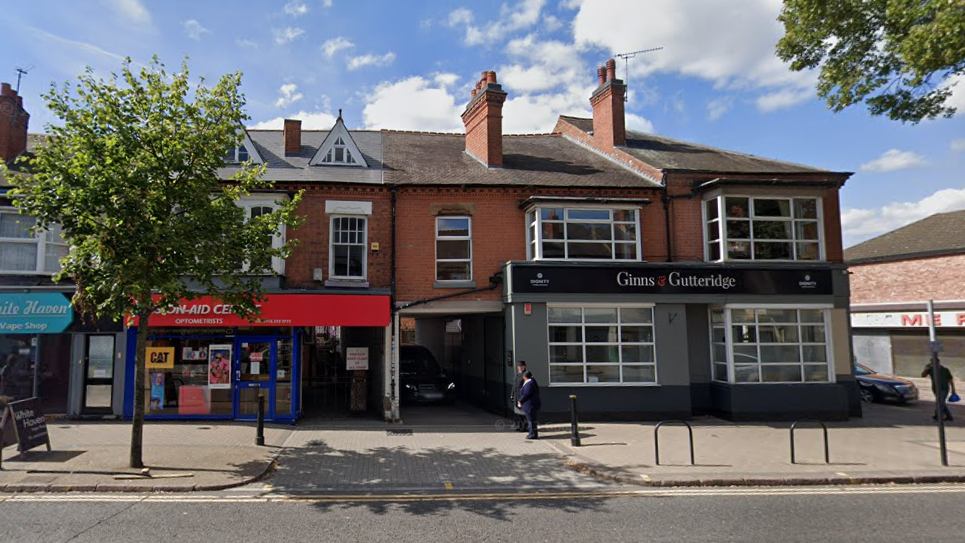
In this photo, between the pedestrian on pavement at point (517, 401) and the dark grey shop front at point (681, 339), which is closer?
the pedestrian on pavement at point (517, 401)

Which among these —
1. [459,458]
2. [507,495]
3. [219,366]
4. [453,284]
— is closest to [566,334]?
[453,284]

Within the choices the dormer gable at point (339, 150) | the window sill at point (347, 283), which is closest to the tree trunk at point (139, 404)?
the window sill at point (347, 283)

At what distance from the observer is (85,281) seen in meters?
9.12

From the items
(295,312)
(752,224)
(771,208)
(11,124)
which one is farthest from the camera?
(771,208)

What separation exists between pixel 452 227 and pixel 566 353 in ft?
15.1

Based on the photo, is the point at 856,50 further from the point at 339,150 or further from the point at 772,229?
the point at 339,150

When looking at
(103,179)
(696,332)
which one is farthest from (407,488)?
(696,332)

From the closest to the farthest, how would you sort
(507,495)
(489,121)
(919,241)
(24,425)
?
(507,495), (24,425), (489,121), (919,241)

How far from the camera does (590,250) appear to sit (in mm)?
15070

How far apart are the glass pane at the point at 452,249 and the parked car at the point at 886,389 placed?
13.5m

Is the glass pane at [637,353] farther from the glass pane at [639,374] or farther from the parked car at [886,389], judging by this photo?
the parked car at [886,389]

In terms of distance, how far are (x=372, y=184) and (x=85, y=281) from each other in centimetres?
719

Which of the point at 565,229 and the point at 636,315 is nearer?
the point at 636,315

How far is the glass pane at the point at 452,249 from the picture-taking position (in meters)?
15.1
